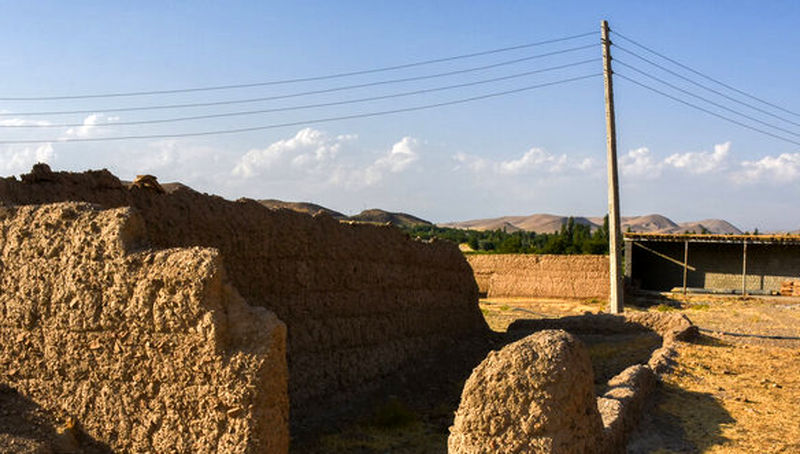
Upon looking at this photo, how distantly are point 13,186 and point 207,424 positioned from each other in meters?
3.29

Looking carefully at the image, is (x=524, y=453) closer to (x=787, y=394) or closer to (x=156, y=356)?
(x=156, y=356)

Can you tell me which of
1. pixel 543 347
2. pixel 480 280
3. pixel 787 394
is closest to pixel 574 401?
pixel 543 347

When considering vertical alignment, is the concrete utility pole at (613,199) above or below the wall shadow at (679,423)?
above

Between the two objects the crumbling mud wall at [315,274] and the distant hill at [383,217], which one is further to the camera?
the distant hill at [383,217]

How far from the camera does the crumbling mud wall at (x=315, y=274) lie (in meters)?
7.96

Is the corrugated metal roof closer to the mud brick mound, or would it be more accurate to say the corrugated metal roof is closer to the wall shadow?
the wall shadow

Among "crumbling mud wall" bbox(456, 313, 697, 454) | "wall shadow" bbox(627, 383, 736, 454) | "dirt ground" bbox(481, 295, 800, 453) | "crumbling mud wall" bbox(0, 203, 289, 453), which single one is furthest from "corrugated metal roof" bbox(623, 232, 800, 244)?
"crumbling mud wall" bbox(0, 203, 289, 453)

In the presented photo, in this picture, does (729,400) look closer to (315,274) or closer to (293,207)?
(315,274)

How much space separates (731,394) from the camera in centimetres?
1030

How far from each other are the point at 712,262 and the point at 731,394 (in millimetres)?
21115

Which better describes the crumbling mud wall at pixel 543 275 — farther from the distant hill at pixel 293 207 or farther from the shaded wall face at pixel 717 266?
the distant hill at pixel 293 207

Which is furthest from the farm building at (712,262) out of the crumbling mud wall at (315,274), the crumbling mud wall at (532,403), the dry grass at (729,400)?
the crumbling mud wall at (532,403)

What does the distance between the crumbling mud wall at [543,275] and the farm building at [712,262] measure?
185 centimetres

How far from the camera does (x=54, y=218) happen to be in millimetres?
6305
